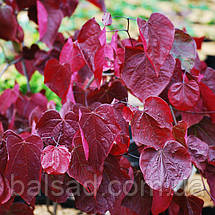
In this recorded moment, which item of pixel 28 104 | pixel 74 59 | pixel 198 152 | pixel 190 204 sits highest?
pixel 74 59

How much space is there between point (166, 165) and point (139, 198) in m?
0.13

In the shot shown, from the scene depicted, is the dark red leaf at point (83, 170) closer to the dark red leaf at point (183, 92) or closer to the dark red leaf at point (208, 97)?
the dark red leaf at point (183, 92)

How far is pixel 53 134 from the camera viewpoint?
525 mm

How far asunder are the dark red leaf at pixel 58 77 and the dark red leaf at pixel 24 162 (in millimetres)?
144

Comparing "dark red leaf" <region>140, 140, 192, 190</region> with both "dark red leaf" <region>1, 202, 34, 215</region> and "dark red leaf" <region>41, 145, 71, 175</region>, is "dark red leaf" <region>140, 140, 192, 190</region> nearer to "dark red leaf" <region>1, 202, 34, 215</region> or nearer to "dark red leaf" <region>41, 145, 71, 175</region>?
"dark red leaf" <region>41, 145, 71, 175</region>

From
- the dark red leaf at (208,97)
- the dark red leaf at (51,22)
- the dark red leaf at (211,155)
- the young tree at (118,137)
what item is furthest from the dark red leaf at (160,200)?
the dark red leaf at (51,22)

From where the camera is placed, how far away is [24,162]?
0.50m

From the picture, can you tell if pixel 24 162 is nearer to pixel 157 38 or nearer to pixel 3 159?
pixel 3 159

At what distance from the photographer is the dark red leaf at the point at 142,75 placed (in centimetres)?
54

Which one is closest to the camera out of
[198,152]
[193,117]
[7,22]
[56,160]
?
[56,160]

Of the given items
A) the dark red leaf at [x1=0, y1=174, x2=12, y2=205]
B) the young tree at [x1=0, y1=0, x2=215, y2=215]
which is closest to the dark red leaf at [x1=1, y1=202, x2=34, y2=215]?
the young tree at [x1=0, y1=0, x2=215, y2=215]

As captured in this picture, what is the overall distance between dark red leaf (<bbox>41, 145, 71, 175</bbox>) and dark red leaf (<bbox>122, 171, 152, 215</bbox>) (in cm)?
18

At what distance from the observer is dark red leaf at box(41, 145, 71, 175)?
465 millimetres

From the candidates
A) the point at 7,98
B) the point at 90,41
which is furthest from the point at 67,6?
the point at 90,41
